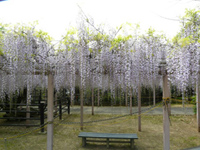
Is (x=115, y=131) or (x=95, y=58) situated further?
(x=115, y=131)

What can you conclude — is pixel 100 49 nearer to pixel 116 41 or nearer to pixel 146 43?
pixel 116 41

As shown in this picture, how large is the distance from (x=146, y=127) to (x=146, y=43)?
3.05 metres

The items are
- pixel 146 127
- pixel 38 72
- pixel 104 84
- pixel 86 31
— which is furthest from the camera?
pixel 146 127

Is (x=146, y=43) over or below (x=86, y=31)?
below

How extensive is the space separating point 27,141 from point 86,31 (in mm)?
3525

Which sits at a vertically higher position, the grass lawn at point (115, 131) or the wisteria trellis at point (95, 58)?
the wisteria trellis at point (95, 58)

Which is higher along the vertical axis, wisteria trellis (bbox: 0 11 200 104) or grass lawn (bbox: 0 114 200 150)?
wisteria trellis (bbox: 0 11 200 104)

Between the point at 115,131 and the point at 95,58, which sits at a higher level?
the point at 95,58

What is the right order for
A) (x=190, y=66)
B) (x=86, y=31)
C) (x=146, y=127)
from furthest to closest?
(x=146, y=127)
(x=86, y=31)
(x=190, y=66)

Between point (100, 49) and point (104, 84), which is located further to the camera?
point (104, 84)

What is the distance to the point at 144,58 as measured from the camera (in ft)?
12.5

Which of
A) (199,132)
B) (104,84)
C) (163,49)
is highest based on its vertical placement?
(163,49)

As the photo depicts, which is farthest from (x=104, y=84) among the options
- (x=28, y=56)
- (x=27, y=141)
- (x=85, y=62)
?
(x=27, y=141)

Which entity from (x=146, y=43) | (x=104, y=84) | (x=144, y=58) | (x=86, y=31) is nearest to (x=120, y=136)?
(x=104, y=84)
